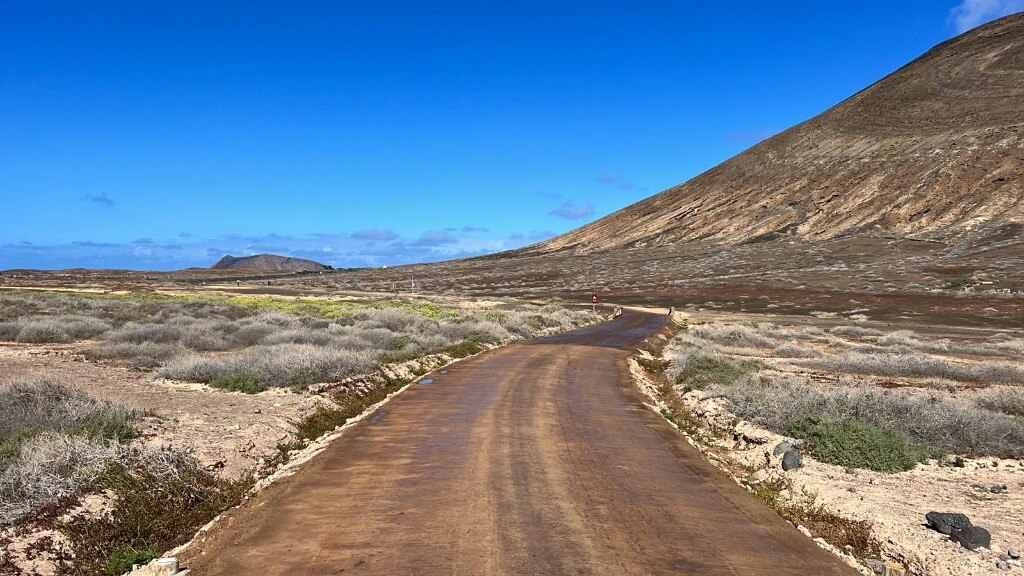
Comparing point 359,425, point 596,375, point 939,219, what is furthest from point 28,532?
point 939,219

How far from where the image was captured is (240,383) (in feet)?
47.9

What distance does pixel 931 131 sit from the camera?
415 ft

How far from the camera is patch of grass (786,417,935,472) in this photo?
9.80 metres

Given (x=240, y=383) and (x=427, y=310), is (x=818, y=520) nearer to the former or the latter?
(x=240, y=383)

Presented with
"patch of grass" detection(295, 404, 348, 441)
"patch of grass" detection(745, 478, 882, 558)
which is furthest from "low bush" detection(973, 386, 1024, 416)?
"patch of grass" detection(295, 404, 348, 441)

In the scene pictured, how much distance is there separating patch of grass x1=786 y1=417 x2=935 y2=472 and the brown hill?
103309mm

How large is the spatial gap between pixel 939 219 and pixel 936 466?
11983 centimetres

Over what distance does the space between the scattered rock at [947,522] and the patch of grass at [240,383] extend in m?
13.6

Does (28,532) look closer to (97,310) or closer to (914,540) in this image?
(914,540)

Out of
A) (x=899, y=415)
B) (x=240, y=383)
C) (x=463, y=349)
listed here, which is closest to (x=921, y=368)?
(x=899, y=415)

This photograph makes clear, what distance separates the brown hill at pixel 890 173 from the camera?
106562 mm

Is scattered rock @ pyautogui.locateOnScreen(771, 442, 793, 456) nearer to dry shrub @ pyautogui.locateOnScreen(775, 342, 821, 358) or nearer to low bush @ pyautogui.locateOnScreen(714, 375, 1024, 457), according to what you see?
low bush @ pyautogui.locateOnScreen(714, 375, 1024, 457)

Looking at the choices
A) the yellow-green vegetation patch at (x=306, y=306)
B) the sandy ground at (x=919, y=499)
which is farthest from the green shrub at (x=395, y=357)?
the yellow-green vegetation patch at (x=306, y=306)

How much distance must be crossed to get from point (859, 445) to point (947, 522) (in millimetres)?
3608
